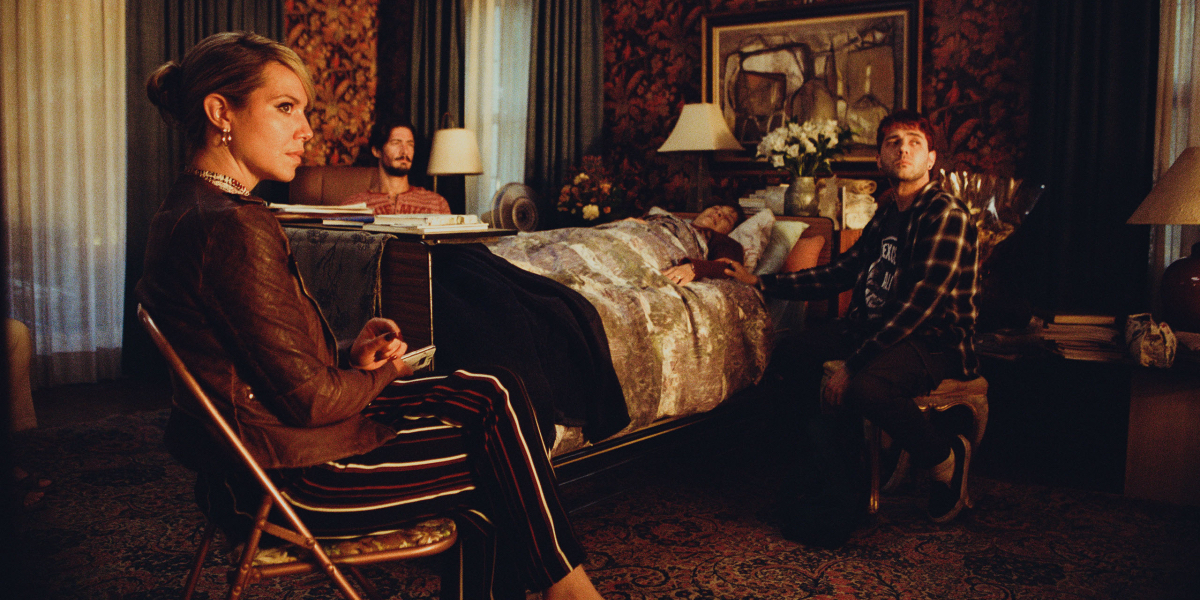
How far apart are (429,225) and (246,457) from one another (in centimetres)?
100

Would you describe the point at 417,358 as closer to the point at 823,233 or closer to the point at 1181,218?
the point at 823,233

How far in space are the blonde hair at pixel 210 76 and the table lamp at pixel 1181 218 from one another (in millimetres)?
2924

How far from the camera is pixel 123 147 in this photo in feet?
14.1

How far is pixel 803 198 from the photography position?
148 inches

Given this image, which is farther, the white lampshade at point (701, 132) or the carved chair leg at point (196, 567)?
the white lampshade at point (701, 132)

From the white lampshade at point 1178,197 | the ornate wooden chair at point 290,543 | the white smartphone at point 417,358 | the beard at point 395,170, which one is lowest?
the ornate wooden chair at point 290,543

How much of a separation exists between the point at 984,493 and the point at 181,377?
2.45 meters

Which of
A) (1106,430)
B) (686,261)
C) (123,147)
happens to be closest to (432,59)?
(123,147)

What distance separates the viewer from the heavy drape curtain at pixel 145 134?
4.16m

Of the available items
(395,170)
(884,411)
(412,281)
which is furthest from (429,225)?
(395,170)

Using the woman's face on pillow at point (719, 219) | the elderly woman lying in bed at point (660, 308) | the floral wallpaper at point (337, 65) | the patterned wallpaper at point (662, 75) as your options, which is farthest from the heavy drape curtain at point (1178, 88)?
the floral wallpaper at point (337, 65)

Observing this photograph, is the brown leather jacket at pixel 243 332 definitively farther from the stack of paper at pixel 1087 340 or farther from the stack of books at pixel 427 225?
the stack of paper at pixel 1087 340

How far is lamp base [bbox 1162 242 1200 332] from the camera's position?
2.80 metres

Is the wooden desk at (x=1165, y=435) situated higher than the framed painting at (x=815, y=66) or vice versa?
the framed painting at (x=815, y=66)
